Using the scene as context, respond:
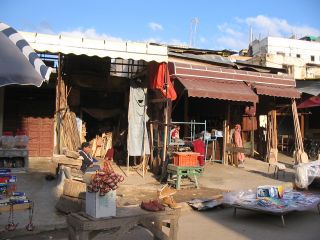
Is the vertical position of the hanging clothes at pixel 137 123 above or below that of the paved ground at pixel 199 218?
above

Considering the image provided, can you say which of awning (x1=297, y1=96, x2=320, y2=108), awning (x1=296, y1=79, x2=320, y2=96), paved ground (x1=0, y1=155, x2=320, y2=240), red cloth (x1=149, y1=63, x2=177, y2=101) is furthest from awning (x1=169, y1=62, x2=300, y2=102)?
awning (x1=297, y1=96, x2=320, y2=108)

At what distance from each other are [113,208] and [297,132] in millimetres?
12054

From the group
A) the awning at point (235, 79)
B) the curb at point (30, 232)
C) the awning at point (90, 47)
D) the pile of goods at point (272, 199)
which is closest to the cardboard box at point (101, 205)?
the curb at point (30, 232)

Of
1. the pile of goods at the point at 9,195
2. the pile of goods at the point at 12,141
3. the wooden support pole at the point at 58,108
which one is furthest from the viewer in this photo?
the wooden support pole at the point at 58,108

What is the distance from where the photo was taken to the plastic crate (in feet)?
34.4

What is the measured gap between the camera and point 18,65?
4.69 m

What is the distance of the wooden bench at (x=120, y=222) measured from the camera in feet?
15.0

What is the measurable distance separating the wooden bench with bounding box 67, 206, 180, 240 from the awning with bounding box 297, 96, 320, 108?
14.6 meters

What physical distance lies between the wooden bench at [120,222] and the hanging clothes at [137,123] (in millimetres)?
7169

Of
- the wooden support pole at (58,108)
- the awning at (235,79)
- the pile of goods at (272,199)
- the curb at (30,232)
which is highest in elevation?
the awning at (235,79)

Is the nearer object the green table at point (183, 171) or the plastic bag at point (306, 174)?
the green table at point (183, 171)

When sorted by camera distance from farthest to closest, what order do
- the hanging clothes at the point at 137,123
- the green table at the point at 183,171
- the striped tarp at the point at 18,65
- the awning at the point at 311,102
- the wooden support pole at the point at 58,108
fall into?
the awning at the point at 311,102
the hanging clothes at the point at 137,123
the wooden support pole at the point at 58,108
the green table at the point at 183,171
the striped tarp at the point at 18,65

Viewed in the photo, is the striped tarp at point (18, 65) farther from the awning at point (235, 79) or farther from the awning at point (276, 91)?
the awning at point (276, 91)

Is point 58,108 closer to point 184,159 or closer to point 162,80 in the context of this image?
point 162,80
